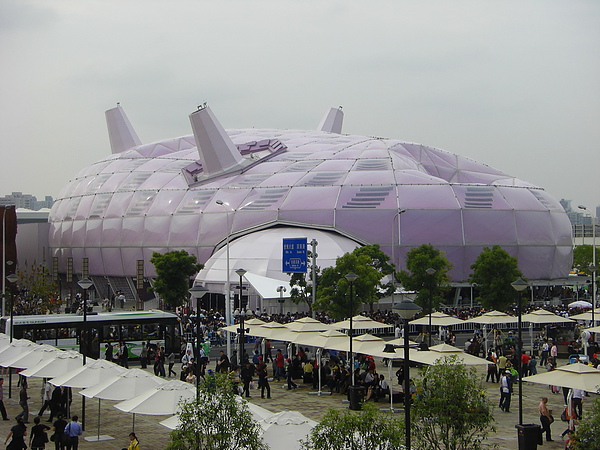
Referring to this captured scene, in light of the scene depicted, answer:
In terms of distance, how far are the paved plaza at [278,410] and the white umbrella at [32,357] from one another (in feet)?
6.04

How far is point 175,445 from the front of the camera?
50.4ft

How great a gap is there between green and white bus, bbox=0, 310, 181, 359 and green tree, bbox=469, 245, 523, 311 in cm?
2485

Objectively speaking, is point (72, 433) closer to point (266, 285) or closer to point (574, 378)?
point (574, 378)

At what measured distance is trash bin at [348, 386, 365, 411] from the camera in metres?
30.2

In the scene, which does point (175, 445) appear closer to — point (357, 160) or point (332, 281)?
point (332, 281)

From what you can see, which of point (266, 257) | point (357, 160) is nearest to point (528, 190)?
point (357, 160)

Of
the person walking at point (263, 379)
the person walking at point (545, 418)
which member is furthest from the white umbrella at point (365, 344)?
the person walking at point (545, 418)

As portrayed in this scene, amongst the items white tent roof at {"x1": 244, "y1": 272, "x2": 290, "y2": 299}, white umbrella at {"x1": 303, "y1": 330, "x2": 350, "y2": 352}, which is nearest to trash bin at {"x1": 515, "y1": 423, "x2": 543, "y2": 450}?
white umbrella at {"x1": 303, "y1": 330, "x2": 350, "y2": 352}

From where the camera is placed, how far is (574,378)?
2381 cm

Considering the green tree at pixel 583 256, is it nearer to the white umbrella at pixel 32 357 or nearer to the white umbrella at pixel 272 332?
the white umbrella at pixel 272 332

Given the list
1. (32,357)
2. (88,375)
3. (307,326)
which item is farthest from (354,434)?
(307,326)

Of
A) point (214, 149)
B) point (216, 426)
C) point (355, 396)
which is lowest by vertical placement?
point (355, 396)

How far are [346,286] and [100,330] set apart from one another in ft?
55.5

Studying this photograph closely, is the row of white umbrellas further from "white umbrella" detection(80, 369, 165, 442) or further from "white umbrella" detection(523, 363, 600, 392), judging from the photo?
"white umbrella" detection(523, 363, 600, 392)
